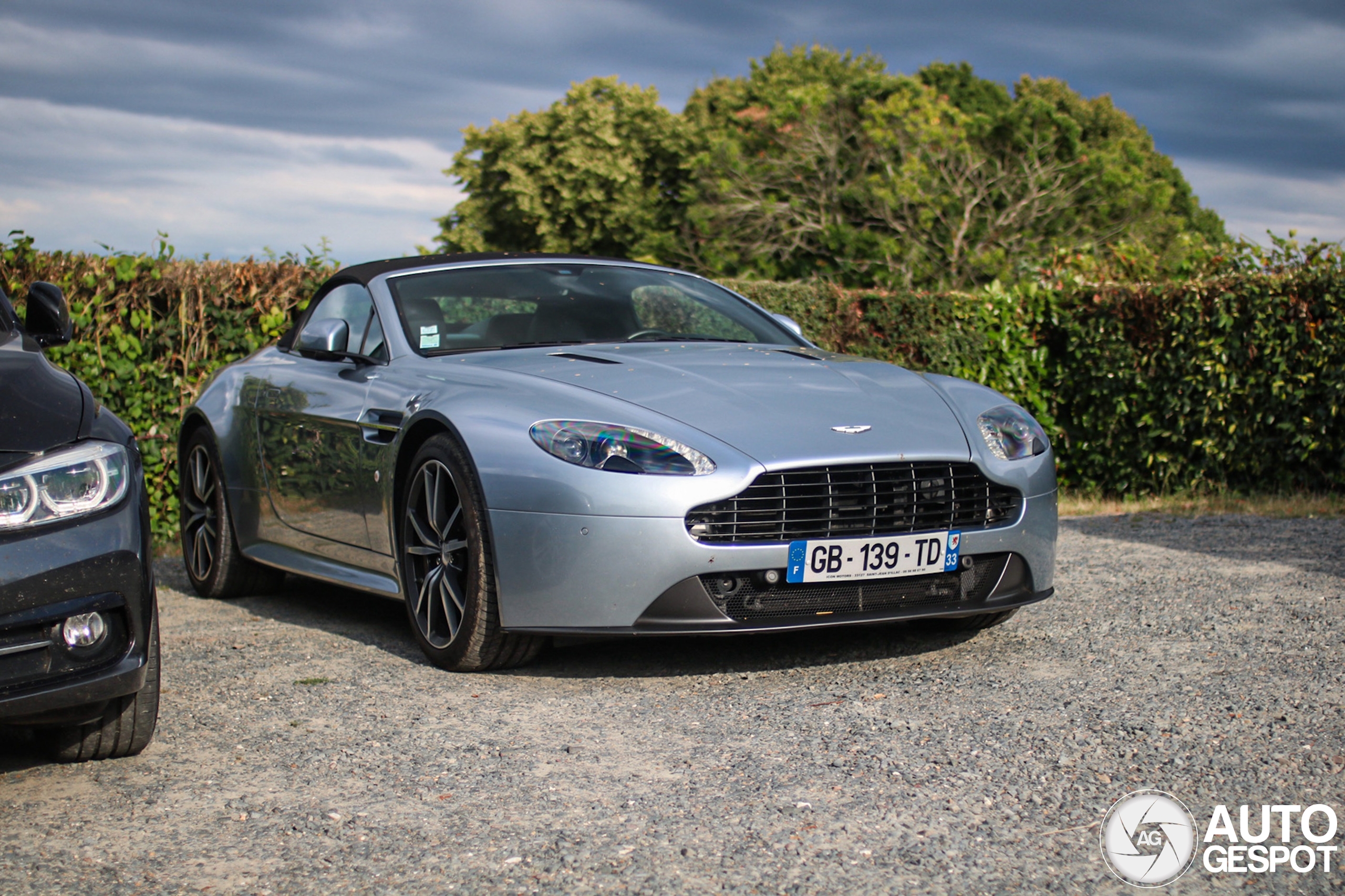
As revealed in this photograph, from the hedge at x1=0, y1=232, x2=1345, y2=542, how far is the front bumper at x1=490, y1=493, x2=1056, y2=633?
472cm

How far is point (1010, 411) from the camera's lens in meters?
4.79

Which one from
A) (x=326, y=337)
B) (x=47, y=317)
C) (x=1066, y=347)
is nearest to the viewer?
(x=47, y=317)

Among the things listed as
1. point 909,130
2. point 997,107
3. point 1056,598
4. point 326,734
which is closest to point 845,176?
point 909,130

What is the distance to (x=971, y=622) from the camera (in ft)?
16.4

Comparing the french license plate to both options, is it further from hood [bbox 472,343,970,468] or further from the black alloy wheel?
the black alloy wheel

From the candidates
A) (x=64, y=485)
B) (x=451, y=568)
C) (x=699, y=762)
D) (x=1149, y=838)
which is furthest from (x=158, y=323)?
(x=1149, y=838)

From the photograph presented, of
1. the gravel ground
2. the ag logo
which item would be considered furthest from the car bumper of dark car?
the ag logo

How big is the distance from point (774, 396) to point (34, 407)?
2284mm

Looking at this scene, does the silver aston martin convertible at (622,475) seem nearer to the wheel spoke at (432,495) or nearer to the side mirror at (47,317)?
the wheel spoke at (432,495)

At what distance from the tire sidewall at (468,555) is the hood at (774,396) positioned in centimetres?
44

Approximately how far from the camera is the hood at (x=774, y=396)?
13.7ft

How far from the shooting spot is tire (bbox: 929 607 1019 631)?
4941 mm

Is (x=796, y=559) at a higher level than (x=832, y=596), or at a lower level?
higher

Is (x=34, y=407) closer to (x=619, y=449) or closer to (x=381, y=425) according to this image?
(x=619, y=449)
